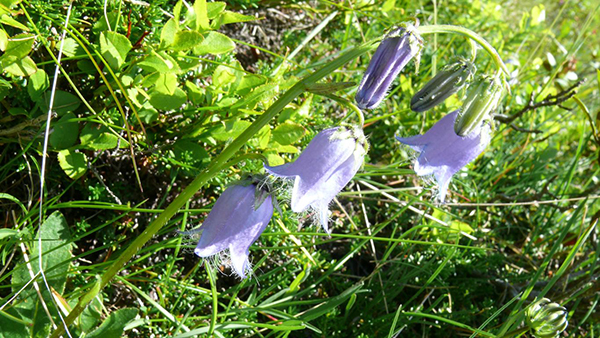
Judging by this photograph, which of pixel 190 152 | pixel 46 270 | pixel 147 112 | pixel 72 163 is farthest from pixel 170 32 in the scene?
pixel 46 270

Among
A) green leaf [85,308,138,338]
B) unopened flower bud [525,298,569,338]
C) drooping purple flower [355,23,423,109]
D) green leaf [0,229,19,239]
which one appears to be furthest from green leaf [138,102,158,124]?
unopened flower bud [525,298,569,338]

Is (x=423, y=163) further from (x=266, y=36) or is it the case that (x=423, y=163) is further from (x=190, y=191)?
Answer: (x=266, y=36)

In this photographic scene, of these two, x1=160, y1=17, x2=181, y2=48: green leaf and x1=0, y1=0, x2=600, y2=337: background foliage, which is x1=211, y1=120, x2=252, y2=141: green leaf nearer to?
x1=0, y1=0, x2=600, y2=337: background foliage

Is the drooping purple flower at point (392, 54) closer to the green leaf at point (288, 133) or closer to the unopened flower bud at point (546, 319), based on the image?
the green leaf at point (288, 133)

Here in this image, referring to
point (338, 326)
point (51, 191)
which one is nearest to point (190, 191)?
point (51, 191)

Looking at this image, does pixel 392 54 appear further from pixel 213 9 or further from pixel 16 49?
pixel 16 49

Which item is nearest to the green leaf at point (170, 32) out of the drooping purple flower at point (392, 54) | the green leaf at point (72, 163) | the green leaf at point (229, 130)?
the green leaf at point (229, 130)

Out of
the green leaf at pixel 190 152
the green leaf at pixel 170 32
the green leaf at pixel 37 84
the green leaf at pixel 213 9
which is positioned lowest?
the green leaf at pixel 190 152
